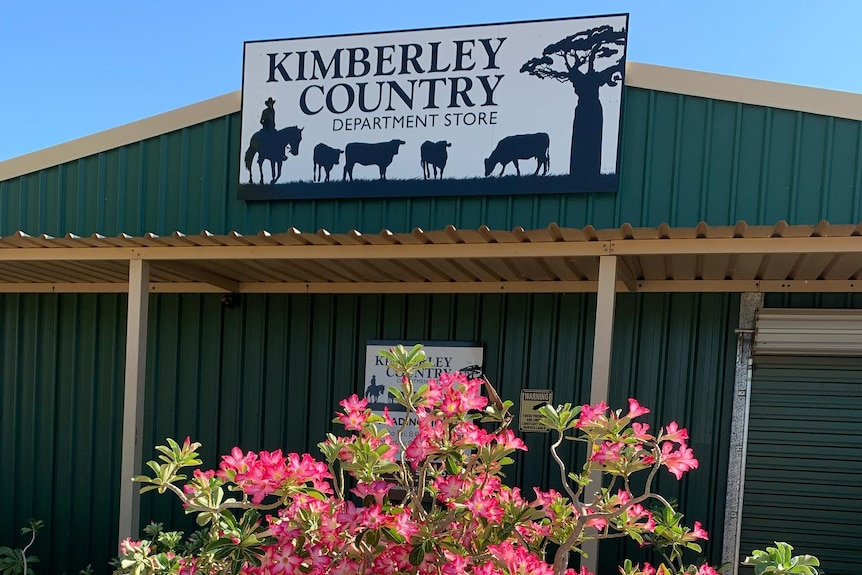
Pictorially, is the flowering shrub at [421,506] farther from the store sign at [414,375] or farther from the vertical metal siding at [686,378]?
the store sign at [414,375]

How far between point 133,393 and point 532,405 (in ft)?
8.95

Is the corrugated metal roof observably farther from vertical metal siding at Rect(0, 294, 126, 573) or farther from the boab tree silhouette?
the boab tree silhouette

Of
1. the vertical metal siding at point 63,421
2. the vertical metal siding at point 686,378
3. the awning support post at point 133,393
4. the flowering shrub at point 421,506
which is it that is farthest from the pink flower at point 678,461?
the vertical metal siding at point 63,421

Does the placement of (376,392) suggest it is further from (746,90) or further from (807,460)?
(746,90)

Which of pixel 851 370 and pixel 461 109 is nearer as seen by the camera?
pixel 851 370

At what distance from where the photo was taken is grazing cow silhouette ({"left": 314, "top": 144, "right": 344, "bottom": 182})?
4.75 m

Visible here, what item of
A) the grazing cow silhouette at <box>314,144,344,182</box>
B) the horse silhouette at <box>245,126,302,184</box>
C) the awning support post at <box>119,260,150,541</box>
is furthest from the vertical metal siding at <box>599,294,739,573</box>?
the awning support post at <box>119,260,150,541</box>

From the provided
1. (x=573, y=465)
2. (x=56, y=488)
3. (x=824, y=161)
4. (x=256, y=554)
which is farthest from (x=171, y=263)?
(x=824, y=161)

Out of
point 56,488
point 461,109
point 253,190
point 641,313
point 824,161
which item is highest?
point 461,109

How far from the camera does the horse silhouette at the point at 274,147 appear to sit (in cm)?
482

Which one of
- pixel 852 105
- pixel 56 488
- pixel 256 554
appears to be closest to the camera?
pixel 256 554

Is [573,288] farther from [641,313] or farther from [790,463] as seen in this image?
[790,463]

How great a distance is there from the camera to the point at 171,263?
13.1 ft

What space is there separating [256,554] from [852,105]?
175 inches
